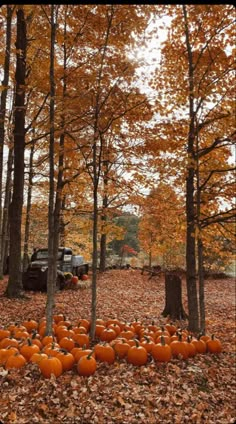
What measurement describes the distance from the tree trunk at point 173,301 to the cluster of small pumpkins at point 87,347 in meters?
2.36

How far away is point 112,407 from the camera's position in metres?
4.06

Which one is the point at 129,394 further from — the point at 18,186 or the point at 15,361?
the point at 18,186

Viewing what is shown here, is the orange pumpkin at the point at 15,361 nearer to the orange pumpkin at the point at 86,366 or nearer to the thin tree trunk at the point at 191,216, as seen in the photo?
the orange pumpkin at the point at 86,366

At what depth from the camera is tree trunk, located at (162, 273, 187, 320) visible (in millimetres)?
9195

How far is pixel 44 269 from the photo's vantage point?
1195 cm

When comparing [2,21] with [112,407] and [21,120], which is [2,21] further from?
[112,407]

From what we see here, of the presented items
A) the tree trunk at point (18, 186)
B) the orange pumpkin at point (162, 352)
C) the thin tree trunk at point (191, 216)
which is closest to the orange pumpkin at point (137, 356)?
the orange pumpkin at point (162, 352)

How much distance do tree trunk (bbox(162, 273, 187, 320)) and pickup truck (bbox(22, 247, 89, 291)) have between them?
15.0 feet

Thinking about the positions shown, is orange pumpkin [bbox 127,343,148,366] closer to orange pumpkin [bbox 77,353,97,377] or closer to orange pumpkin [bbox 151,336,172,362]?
orange pumpkin [bbox 151,336,172,362]

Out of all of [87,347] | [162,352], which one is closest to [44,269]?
[87,347]

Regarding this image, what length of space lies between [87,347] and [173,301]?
4.04 metres

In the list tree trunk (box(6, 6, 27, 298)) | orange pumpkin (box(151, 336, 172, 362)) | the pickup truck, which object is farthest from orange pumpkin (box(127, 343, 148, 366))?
the pickup truck

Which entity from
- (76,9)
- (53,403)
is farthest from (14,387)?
(76,9)

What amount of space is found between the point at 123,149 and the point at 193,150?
6.46 ft
